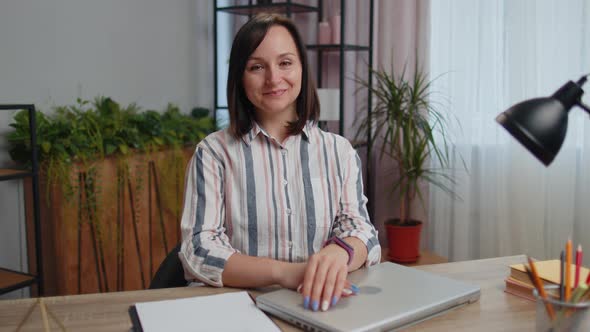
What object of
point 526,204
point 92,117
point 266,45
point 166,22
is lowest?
point 526,204

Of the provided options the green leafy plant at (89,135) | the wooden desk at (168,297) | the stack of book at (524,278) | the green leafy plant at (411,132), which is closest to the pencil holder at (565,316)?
the wooden desk at (168,297)

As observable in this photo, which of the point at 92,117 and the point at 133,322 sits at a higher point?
the point at 92,117

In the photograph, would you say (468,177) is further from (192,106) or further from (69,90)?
(69,90)

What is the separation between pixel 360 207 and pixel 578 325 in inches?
30.9

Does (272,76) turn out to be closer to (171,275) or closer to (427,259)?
(171,275)

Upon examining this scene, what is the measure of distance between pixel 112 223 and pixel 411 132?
163 centimetres

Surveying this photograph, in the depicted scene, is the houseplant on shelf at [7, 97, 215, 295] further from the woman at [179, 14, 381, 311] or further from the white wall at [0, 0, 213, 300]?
the woman at [179, 14, 381, 311]

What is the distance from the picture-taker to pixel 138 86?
3189mm

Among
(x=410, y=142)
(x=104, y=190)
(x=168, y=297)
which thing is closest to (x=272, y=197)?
(x=168, y=297)

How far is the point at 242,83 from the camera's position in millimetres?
1450

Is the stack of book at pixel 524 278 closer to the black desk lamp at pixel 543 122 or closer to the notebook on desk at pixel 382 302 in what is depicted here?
the notebook on desk at pixel 382 302

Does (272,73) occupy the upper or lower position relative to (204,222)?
upper

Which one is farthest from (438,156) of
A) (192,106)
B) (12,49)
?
(12,49)

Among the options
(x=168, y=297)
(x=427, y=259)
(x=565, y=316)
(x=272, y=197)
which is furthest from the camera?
(x=427, y=259)
